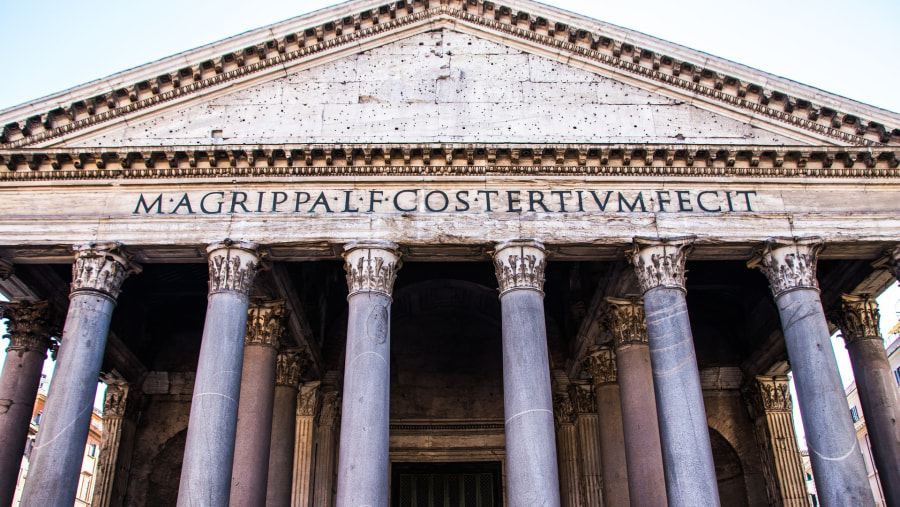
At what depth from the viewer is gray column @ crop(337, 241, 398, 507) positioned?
31.3 feet

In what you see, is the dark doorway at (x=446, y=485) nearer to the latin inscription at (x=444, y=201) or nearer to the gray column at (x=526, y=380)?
the gray column at (x=526, y=380)

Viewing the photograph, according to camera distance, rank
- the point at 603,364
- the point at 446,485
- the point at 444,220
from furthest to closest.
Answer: the point at 446,485 → the point at 603,364 → the point at 444,220

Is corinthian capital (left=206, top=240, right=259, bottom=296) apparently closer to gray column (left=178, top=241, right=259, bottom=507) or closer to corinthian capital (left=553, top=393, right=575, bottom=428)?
gray column (left=178, top=241, right=259, bottom=507)

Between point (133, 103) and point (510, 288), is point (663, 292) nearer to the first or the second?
point (510, 288)

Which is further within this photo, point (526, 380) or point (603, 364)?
point (603, 364)

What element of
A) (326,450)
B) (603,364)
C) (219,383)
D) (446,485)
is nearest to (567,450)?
(603,364)

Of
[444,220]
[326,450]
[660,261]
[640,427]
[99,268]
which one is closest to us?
[99,268]

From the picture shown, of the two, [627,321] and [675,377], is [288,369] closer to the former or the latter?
[627,321]

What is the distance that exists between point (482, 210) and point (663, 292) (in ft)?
9.39

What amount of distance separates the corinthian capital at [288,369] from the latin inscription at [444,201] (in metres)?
3.52

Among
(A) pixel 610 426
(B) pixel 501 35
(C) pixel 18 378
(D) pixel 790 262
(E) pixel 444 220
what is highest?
(B) pixel 501 35

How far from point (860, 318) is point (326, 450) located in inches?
393

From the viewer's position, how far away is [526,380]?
10203mm

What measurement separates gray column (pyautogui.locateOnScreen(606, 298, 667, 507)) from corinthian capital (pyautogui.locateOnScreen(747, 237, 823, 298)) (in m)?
Answer: 2.22
